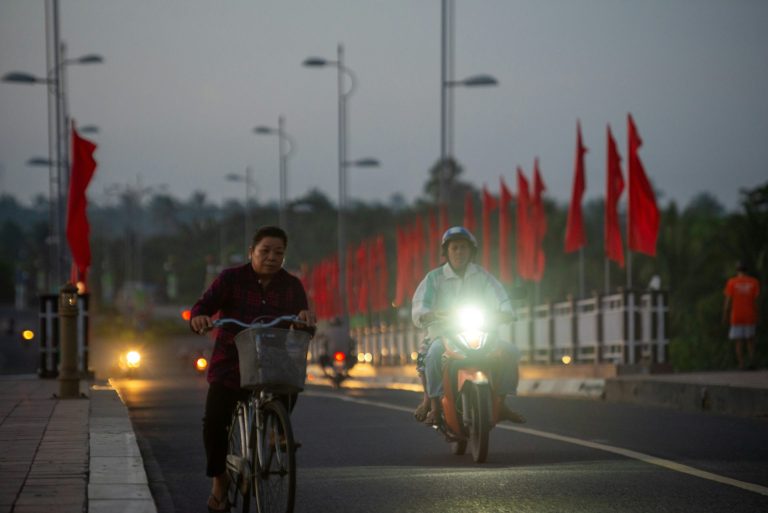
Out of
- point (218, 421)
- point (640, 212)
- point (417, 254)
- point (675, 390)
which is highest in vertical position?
point (417, 254)

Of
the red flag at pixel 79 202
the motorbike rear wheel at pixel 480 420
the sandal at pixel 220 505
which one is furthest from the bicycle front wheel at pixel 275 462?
the red flag at pixel 79 202

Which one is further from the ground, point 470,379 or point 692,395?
point 470,379

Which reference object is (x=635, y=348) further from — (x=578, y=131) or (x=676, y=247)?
(x=676, y=247)

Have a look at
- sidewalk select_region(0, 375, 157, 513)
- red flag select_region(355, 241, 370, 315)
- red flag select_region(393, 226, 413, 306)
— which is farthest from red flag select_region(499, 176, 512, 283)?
sidewalk select_region(0, 375, 157, 513)

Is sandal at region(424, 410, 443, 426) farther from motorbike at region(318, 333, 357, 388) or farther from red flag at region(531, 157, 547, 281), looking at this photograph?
red flag at region(531, 157, 547, 281)

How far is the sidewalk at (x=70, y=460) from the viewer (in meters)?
8.51

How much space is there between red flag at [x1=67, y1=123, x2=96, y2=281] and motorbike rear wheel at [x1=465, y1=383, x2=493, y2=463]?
56.9 feet

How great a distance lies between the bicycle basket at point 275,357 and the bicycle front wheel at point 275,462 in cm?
13

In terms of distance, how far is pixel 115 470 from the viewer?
9.92 meters

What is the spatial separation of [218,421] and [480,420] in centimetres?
359

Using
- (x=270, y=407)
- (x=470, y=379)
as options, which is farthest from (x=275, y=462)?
(x=470, y=379)

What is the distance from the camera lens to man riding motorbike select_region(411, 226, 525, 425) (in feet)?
40.2

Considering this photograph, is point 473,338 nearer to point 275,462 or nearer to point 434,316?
point 434,316

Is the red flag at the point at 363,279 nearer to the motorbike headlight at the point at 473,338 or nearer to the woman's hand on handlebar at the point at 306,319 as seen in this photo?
the motorbike headlight at the point at 473,338
